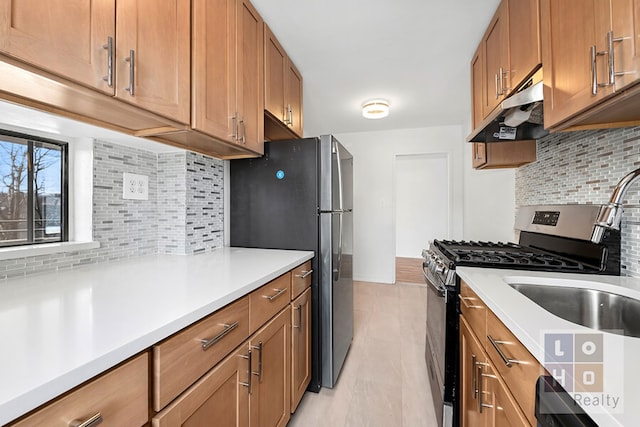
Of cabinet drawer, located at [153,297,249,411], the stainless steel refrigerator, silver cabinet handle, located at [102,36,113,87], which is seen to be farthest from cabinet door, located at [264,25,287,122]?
cabinet drawer, located at [153,297,249,411]

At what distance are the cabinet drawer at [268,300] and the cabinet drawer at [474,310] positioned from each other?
84 cm

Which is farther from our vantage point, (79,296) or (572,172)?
(572,172)

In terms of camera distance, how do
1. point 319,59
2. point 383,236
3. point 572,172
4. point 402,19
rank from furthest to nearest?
point 383,236 < point 319,59 < point 402,19 < point 572,172

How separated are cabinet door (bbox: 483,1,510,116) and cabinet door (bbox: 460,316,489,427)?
1.35m

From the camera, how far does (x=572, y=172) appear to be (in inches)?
60.3

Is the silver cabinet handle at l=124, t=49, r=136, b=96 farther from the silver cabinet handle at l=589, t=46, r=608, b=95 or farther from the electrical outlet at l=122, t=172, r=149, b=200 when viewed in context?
the silver cabinet handle at l=589, t=46, r=608, b=95

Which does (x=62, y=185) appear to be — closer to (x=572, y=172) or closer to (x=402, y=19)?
(x=402, y=19)

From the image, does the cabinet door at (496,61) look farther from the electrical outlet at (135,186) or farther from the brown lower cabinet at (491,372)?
the electrical outlet at (135,186)

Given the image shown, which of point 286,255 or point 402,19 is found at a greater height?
point 402,19

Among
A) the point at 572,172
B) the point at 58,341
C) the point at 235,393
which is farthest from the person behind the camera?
the point at 572,172

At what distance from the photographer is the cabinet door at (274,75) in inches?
70.3

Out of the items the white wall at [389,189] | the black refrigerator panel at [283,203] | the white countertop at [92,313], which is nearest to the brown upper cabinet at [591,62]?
the black refrigerator panel at [283,203]

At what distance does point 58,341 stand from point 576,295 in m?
1.64

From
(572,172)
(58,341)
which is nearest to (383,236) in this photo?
(572,172)
